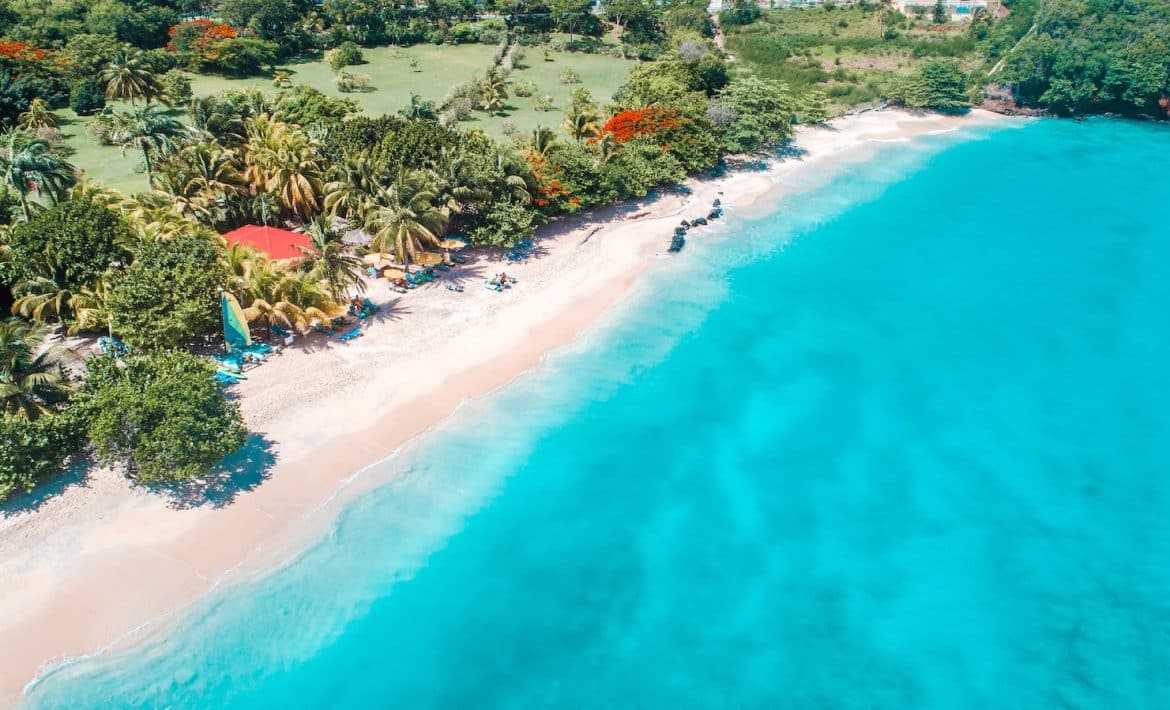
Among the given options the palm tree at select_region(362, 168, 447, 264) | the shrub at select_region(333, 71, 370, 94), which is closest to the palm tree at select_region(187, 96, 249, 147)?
the palm tree at select_region(362, 168, 447, 264)

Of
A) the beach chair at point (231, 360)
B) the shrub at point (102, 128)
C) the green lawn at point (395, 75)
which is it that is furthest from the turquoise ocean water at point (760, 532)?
the green lawn at point (395, 75)

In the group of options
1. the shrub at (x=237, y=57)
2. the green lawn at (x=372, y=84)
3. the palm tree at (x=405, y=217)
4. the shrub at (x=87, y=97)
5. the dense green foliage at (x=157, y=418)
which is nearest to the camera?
the dense green foliage at (x=157, y=418)

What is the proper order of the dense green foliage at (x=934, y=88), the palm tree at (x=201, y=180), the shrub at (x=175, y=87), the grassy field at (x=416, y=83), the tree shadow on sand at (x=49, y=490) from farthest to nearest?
the dense green foliage at (x=934, y=88) < the shrub at (x=175, y=87) < the grassy field at (x=416, y=83) < the palm tree at (x=201, y=180) < the tree shadow on sand at (x=49, y=490)

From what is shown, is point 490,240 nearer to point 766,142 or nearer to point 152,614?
point 152,614

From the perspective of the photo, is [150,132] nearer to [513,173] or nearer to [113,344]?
[113,344]

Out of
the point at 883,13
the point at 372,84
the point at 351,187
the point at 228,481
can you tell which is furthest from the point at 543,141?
the point at 883,13

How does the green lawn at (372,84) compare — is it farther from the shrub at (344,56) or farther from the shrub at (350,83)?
the shrub at (344,56)

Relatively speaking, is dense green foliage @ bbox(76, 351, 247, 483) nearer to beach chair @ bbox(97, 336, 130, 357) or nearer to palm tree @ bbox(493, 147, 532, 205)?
beach chair @ bbox(97, 336, 130, 357)
